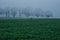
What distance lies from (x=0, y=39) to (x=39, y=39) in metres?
2.46

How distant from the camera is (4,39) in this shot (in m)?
9.72

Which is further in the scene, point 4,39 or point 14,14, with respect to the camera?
point 14,14

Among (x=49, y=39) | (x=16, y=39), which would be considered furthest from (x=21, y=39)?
(x=49, y=39)

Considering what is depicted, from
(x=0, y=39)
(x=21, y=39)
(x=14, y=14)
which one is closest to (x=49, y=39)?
(x=21, y=39)

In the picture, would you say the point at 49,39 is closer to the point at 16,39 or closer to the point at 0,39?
the point at 16,39

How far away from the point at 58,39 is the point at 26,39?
6.65 feet

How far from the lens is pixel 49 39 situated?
9609 mm

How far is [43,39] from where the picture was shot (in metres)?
9.71

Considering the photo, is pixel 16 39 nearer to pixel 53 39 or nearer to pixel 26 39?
pixel 26 39

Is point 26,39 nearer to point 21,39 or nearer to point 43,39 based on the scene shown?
point 21,39

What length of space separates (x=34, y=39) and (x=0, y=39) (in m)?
2.14

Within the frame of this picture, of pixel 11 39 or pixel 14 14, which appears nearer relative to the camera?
pixel 11 39

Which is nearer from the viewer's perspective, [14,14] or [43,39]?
[43,39]

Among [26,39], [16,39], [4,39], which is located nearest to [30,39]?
[26,39]
